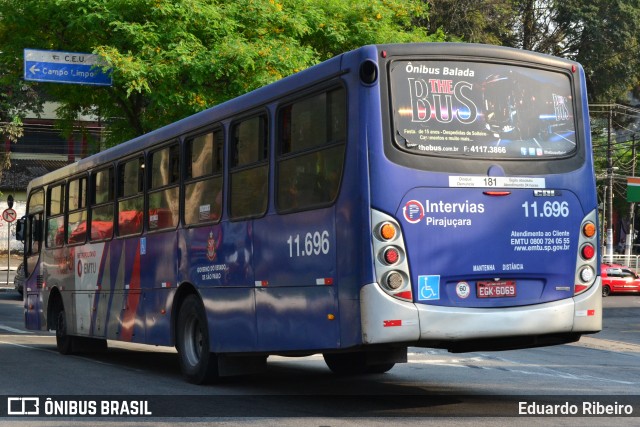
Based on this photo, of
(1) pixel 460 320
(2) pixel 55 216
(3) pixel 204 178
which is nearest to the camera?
(1) pixel 460 320

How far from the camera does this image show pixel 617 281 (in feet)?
155

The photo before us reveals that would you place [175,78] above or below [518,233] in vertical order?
above

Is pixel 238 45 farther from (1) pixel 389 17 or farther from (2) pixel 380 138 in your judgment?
(2) pixel 380 138

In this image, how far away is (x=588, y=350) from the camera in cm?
2048

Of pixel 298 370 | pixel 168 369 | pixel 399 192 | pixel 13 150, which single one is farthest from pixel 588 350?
pixel 13 150

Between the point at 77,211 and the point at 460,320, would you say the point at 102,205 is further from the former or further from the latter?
the point at 460,320

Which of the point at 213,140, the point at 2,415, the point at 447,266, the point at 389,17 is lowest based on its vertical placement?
the point at 2,415

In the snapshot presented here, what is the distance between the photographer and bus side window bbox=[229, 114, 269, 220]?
1138 centimetres

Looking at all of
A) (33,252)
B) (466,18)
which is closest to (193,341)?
(33,252)

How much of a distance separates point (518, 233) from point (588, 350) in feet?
36.4

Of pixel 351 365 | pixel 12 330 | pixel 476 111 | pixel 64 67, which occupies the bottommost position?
pixel 351 365

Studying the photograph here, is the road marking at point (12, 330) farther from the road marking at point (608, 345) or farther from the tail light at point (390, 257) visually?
the tail light at point (390, 257)

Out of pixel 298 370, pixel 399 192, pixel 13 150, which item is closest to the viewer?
pixel 399 192

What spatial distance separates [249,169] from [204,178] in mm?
1255
